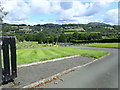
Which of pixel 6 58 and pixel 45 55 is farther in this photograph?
pixel 45 55

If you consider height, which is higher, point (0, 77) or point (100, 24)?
point (100, 24)

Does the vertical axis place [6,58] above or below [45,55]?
above

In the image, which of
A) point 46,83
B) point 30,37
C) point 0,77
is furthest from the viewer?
point 30,37

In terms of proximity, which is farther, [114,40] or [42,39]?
[42,39]

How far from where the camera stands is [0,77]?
649cm

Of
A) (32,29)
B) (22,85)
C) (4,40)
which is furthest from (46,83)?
(32,29)

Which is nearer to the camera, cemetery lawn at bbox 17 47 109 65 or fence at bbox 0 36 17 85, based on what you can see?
fence at bbox 0 36 17 85

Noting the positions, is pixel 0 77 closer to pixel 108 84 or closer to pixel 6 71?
pixel 6 71

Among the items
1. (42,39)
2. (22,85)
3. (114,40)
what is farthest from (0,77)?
(42,39)

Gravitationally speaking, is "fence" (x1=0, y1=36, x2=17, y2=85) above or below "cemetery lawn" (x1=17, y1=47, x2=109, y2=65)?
above

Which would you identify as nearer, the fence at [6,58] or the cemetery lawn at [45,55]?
the fence at [6,58]

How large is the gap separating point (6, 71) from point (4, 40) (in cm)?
137

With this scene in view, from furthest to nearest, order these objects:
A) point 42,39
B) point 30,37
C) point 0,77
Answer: point 30,37, point 42,39, point 0,77

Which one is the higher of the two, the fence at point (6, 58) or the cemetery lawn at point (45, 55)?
the fence at point (6, 58)
